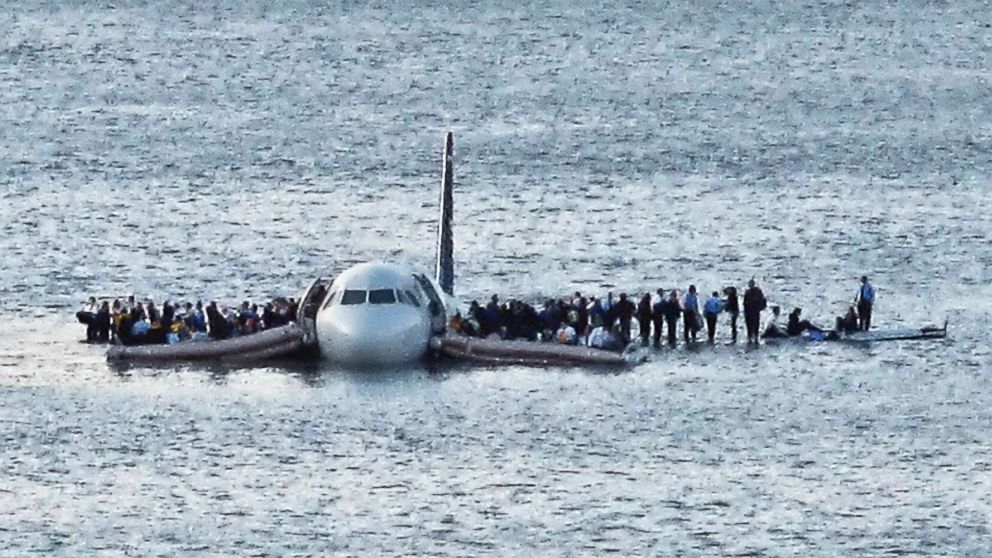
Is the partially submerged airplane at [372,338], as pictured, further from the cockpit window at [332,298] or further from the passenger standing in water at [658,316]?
the passenger standing in water at [658,316]

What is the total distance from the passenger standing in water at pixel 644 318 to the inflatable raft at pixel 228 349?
978cm

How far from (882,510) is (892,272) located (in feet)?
128

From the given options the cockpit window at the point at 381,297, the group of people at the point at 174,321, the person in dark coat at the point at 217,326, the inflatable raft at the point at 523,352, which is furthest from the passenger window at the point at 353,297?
the person in dark coat at the point at 217,326

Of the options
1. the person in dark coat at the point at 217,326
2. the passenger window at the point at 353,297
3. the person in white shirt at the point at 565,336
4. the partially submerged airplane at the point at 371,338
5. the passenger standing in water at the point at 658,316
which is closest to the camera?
the partially submerged airplane at the point at 371,338

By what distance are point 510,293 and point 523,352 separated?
16634 mm

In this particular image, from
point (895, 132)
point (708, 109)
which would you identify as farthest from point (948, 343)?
point (708, 109)

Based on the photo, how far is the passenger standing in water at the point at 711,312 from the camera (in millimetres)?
86500

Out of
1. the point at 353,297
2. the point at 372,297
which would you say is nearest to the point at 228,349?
the point at 353,297

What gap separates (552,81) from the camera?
7461 inches

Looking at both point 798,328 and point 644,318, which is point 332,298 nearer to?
point 644,318

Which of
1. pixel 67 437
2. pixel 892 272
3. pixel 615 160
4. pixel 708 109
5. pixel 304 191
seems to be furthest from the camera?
pixel 708 109

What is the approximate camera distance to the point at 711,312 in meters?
86.7

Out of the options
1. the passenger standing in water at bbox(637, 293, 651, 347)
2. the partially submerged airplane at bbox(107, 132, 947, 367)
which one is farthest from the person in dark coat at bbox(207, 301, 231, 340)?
the passenger standing in water at bbox(637, 293, 651, 347)

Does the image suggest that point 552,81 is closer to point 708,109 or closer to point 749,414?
point 708,109
